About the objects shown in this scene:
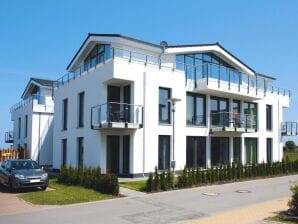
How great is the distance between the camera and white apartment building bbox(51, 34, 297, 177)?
21906 millimetres

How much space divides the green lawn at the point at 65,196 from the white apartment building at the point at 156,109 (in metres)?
4.71

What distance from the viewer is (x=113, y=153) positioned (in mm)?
22906

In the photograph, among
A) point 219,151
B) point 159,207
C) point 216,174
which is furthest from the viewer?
point 219,151

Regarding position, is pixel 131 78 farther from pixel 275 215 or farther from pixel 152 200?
pixel 275 215

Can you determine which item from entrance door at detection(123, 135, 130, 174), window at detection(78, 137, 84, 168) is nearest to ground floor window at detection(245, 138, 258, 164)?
entrance door at detection(123, 135, 130, 174)

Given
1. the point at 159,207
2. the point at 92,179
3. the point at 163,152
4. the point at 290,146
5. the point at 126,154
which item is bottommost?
the point at 159,207

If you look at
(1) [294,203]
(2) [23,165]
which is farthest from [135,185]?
(1) [294,203]

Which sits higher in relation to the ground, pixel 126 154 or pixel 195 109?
pixel 195 109

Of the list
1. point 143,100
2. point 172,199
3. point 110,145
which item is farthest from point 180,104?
point 172,199

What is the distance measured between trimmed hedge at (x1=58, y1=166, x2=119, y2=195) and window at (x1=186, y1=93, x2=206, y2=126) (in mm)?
8429

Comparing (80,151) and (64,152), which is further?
(64,152)

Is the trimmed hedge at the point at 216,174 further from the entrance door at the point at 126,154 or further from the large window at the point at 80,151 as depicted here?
the large window at the point at 80,151

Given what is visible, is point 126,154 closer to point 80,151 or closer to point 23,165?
point 80,151

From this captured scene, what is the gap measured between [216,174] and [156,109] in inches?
207
